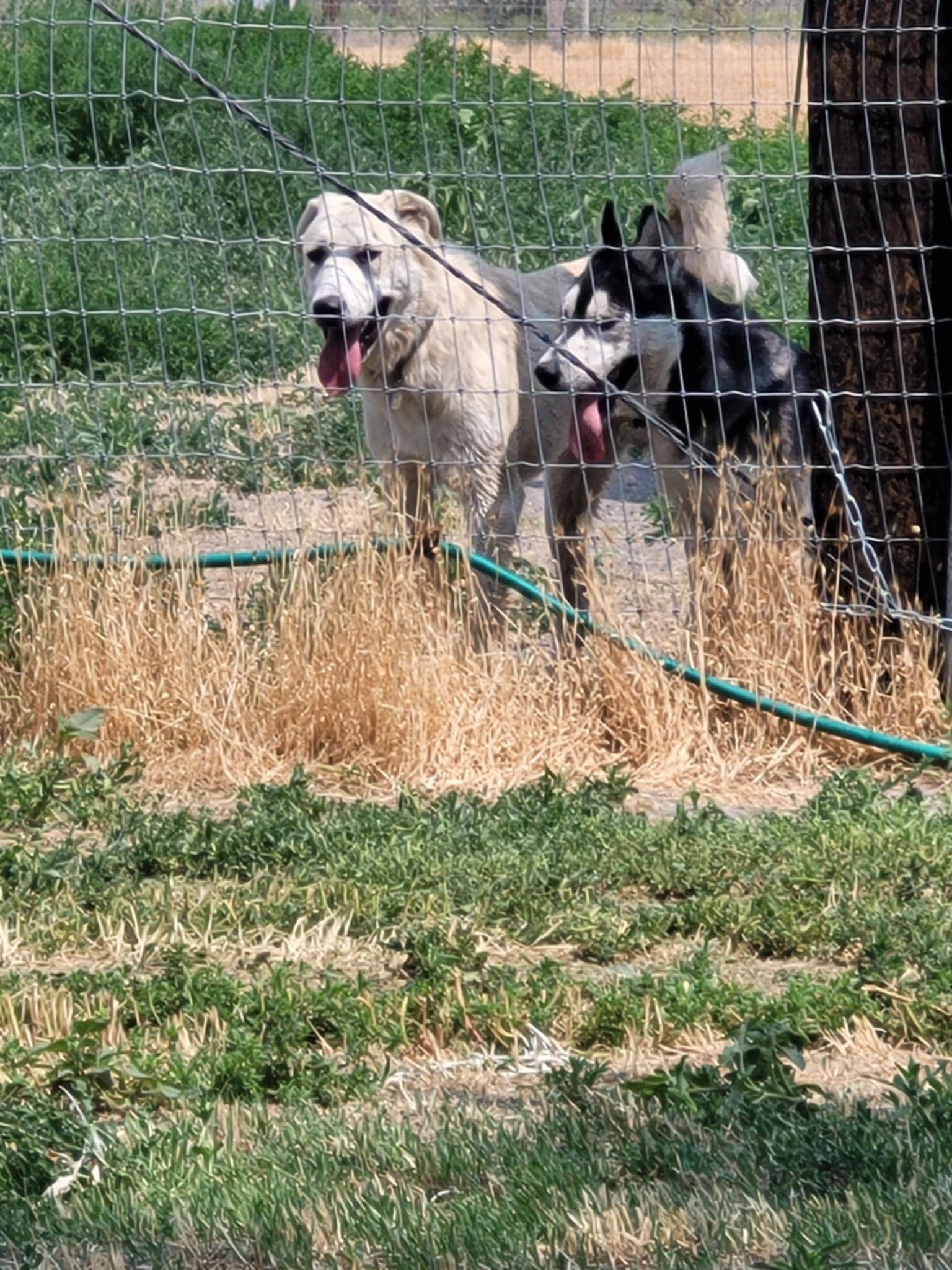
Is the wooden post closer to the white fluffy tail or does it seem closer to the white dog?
the white fluffy tail

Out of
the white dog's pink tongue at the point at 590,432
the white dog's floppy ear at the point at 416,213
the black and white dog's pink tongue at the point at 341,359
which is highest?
Answer: the white dog's floppy ear at the point at 416,213

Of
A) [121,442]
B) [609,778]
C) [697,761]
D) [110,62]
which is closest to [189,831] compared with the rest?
[609,778]

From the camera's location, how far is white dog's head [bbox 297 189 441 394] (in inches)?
280

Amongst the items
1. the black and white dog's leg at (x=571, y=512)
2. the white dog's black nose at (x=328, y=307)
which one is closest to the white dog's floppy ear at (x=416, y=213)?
the white dog's black nose at (x=328, y=307)

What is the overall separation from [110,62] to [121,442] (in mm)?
7018

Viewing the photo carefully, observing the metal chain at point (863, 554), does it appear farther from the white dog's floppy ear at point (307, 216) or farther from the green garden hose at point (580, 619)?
the white dog's floppy ear at point (307, 216)

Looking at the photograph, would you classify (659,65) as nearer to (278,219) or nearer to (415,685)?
(278,219)

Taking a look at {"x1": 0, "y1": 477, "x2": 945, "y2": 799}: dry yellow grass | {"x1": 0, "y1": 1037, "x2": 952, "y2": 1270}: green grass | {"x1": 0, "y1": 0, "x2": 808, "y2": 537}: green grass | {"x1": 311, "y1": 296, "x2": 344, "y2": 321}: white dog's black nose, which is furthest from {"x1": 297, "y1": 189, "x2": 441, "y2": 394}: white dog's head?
{"x1": 0, "y1": 1037, "x2": 952, "y2": 1270}: green grass

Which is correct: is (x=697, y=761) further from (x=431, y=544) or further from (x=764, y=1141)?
(x=764, y=1141)

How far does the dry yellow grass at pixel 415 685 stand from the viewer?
5.95m

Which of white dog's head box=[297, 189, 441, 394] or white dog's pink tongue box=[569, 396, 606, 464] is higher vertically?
white dog's head box=[297, 189, 441, 394]

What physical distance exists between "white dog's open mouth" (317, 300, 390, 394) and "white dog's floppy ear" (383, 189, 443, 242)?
1.05 feet

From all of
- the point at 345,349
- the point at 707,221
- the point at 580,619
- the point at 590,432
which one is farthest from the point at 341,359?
the point at 580,619

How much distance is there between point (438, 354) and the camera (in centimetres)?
730
